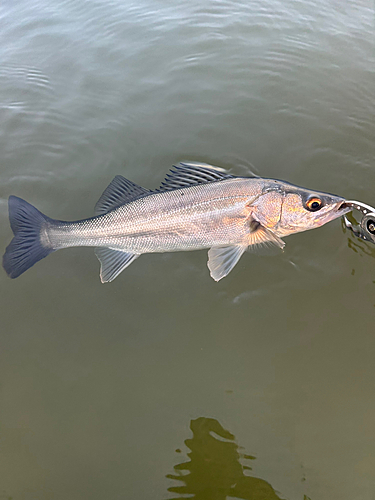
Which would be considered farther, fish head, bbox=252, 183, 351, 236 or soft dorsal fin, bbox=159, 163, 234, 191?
soft dorsal fin, bbox=159, 163, 234, 191

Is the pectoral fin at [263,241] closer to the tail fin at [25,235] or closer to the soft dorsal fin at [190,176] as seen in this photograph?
the soft dorsal fin at [190,176]

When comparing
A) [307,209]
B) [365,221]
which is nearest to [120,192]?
[307,209]

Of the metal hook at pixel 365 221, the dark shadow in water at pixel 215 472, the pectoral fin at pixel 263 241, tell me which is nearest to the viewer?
the dark shadow in water at pixel 215 472

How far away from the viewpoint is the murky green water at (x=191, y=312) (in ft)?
7.29

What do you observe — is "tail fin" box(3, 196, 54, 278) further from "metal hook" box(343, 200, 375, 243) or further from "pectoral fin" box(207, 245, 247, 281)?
"metal hook" box(343, 200, 375, 243)

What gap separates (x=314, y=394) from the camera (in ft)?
7.96

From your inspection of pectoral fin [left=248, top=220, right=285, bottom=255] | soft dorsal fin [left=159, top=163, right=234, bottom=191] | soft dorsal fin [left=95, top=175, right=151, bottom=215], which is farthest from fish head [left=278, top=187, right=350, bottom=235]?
soft dorsal fin [left=95, top=175, right=151, bottom=215]

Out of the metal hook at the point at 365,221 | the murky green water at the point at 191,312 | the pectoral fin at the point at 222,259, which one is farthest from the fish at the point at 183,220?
the murky green water at the point at 191,312

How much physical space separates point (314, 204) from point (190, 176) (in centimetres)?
111

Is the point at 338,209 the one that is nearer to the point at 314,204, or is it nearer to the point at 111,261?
the point at 314,204

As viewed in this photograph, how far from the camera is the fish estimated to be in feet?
9.37

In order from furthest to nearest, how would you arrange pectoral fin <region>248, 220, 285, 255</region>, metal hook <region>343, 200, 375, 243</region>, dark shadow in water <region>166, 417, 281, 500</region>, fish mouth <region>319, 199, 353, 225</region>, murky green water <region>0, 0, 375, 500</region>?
pectoral fin <region>248, 220, 285, 255</region> → fish mouth <region>319, 199, 353, 225</region> → metal hook <region>343, 200, 375, 243</region> → murky green water <region>0, 0, 375, 500</region> → dark shadow in water <region>166, 417, 281, 500</region>

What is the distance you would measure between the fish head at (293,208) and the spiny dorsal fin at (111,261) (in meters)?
1.23

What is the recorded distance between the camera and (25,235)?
9.37 feet
